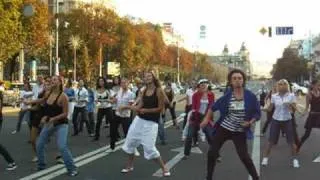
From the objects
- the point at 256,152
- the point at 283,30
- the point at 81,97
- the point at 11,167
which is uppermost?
the point at 283,30

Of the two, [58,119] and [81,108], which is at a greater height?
[58,119]

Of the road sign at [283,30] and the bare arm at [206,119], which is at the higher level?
the road sign at [283,30]

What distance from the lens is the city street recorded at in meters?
10.6

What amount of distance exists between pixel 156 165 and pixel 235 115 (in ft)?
11.6

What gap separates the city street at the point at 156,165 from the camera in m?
10.6

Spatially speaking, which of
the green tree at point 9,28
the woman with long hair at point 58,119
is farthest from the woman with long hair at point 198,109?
the green tree at point 9,28

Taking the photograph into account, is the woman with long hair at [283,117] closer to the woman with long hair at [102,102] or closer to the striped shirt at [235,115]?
the striped shirt at [235,115]

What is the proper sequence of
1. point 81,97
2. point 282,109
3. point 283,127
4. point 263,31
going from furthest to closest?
1. point 263,31
2. point 81,97
3. point 283,127
4. point 282,109

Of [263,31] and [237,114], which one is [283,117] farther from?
[263,31]

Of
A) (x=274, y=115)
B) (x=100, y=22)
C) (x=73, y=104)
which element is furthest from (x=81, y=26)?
(x=274, y=115)

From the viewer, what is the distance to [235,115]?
28.4ft

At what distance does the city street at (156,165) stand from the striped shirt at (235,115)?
6.35ft

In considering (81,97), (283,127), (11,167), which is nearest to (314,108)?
(283,127)

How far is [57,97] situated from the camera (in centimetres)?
1060
